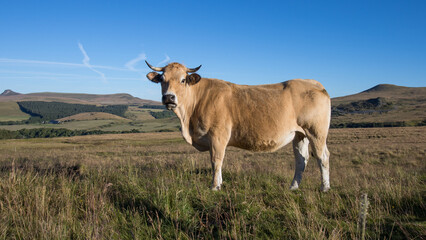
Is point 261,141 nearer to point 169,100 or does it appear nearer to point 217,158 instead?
point 217,158

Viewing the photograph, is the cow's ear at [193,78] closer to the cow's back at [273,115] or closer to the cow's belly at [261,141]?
the cow's back at [273,115]

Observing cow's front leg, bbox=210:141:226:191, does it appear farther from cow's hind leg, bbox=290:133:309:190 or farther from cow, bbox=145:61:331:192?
cow's hind leg, bbox=290:133:309:190

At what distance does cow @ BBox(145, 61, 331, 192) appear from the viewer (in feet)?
22.2

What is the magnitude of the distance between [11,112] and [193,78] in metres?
209

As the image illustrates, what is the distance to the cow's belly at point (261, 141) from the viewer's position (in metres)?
6.83

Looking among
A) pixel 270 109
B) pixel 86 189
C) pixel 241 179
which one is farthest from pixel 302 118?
pixel 86 189

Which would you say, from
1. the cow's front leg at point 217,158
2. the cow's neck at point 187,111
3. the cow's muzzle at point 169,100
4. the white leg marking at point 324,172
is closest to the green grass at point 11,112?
the cow's neck at point 187,111

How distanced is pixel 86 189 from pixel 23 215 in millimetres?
1200

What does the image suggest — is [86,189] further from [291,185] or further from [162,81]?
[291,185]

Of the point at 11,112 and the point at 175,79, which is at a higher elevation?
the point at 175,79

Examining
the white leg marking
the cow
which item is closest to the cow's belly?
the cow

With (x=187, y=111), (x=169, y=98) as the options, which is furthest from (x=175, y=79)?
(x=187, y=111)

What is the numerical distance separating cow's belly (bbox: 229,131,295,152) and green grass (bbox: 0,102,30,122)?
181 meters

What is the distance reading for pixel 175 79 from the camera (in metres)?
6.91
